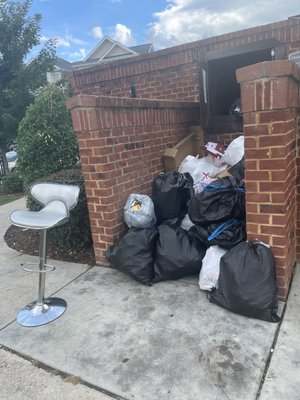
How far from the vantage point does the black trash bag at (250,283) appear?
2.18 m

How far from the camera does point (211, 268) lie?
255cm

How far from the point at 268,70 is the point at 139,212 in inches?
65.0

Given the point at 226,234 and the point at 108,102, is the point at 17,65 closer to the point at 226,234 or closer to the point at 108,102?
the point at 108,102

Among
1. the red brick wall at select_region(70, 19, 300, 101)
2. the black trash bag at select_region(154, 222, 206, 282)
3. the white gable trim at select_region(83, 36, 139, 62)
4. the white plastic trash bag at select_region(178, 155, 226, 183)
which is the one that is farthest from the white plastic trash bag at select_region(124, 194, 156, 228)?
the white gable trim at select_region(83, 36, 139, 62)

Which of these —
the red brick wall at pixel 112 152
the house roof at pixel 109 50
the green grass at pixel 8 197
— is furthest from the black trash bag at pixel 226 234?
the house roof at pixel 109 50

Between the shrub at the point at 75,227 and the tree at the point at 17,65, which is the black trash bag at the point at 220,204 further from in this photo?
the tree at the point at 17,65

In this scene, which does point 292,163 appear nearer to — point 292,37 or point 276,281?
point 276,281

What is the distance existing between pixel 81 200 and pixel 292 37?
10.8 ft

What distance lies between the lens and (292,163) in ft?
8.55

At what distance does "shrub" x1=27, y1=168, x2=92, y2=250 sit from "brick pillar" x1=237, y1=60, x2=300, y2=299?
1926mm

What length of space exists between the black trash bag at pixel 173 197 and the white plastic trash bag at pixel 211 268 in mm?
737

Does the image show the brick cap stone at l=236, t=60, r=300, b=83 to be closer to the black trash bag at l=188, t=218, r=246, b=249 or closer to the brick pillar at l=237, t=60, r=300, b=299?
the brick pillar at l=237, t=60, r=300, b=299

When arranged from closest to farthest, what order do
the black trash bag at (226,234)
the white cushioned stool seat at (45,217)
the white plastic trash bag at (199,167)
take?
the white cushioned stool seat at (45,217) < the black trash bag at (226,234) < the white plastic trash bag at (199,167)

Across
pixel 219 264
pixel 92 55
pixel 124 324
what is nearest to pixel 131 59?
pixel 219 264
